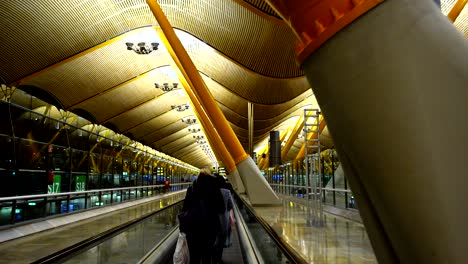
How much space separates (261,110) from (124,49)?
1414 cm

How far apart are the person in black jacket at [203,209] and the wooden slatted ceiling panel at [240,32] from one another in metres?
12.0

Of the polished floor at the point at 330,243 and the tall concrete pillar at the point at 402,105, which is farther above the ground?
the tall concrete pillar at the point at 402,105

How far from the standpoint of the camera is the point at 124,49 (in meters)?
22.3

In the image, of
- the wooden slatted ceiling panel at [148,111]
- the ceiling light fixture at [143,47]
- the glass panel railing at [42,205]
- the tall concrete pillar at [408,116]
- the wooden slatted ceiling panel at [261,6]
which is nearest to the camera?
the tall concrete pillar at [408,116]

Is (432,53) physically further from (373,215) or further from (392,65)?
(373,215)

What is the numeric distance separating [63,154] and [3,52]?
246 inches

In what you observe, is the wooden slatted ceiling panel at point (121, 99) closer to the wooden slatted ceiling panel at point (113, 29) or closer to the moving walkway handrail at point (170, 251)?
the wooden slatted ceiling panel at point (113, 29)

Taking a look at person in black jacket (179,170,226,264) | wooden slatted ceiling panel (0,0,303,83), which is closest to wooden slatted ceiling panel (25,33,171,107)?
wooden slatted ceiling panel (0,0,303,83)

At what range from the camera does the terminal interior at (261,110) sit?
1.13 metres

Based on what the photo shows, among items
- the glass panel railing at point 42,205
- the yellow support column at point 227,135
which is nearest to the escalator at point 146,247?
the glass panel railing at point 42,205

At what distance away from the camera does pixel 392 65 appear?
1163mm

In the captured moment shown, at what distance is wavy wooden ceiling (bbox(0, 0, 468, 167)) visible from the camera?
1595 centimetres

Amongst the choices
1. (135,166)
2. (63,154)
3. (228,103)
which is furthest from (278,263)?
(228,103)

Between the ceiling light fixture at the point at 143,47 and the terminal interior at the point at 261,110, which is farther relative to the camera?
the ceiling light fixture at the point at 143,47
